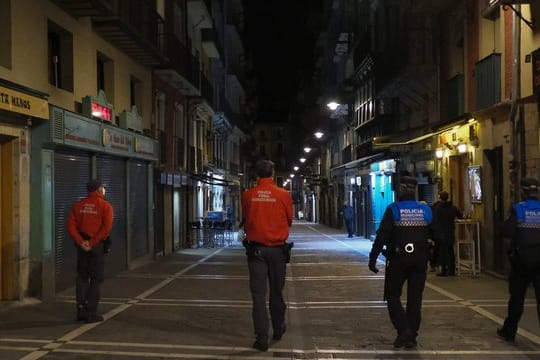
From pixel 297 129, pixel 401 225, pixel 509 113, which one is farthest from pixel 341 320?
pixel 297 129

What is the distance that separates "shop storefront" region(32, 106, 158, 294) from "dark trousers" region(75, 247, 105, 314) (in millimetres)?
2199

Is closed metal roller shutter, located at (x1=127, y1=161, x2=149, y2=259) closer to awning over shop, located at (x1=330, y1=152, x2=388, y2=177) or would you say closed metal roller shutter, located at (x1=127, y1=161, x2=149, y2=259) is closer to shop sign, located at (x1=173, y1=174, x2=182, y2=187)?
shop sign, located at (x1=173, y1=174, x2=182, y2=187)

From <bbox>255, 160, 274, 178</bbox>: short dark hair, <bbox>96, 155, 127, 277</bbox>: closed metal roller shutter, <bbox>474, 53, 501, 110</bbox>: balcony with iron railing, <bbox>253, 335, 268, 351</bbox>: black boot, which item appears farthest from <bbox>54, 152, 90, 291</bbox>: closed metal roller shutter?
<bbox>474, 53, 501, 110</bbox>: balcony with iron railing

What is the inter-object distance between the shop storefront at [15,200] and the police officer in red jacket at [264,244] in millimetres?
4614

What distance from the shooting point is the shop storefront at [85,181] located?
35.8 feet

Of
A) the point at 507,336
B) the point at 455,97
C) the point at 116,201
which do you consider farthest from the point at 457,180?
the point at 507,336

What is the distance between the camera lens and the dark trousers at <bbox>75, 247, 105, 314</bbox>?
8.84 meters

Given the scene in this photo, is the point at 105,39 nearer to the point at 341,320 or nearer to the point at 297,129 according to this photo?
the point at 341,320

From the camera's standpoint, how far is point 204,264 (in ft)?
58.4

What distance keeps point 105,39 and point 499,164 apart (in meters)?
9.15

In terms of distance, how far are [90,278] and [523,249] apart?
18.0 feet

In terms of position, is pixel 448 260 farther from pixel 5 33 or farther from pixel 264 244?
pixel 5 33

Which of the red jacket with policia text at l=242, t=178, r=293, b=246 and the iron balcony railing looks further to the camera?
the iron balcony railing

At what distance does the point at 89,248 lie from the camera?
8.80 metres
